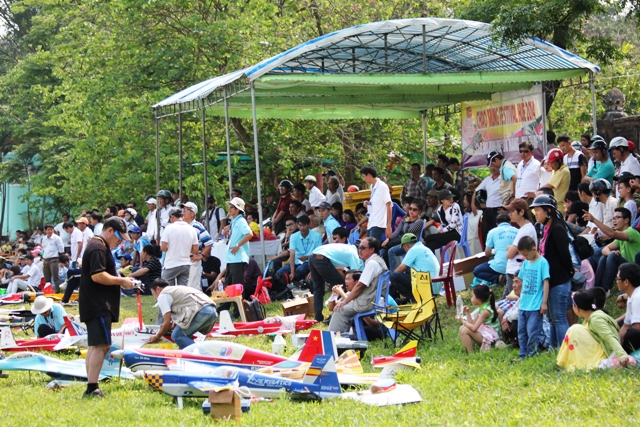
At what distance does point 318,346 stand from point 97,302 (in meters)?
2.35

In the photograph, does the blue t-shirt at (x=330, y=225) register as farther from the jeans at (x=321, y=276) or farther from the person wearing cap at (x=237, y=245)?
the jeans at (x=321, y=276)

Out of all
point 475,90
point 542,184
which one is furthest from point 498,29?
point 475,90

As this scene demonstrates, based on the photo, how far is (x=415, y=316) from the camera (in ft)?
35.9

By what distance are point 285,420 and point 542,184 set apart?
7.73 m

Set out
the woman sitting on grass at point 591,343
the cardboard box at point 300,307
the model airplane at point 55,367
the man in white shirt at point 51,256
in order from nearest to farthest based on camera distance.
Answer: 1. the woman sitting on grass at point 591,343
2. the model airplane at point 55,367
3. the cardboard box at point 300,307
4. the man in white shirt at point 51,256

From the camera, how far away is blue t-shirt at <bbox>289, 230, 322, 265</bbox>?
54.3 ft

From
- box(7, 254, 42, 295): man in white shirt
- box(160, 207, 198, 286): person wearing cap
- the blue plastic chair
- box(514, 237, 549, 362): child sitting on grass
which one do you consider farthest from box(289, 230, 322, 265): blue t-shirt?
box(7, 254, 42, 295): man in white shirt

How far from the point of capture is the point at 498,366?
919 centimetres

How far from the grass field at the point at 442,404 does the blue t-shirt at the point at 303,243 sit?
698 cm

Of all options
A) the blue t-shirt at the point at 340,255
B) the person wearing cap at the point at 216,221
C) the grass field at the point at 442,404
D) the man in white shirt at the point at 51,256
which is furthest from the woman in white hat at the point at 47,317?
the man in white shirt at the point at 51,256

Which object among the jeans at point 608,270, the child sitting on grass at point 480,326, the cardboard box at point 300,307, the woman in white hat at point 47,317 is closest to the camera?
the child sitting on grass at point 480,326

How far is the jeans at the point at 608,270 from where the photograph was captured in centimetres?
1123

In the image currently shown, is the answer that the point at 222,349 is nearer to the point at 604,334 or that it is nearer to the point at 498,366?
the point at 498,366

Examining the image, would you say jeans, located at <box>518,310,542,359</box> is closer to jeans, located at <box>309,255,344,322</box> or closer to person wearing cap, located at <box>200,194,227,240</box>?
jeans, located at <box>309,255,344,322</box>
